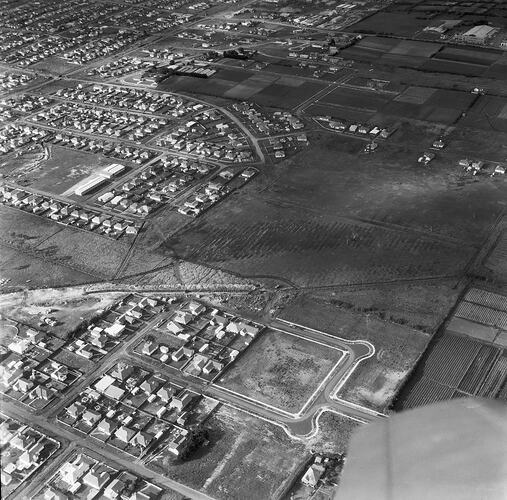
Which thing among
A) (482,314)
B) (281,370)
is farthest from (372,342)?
(482,314)

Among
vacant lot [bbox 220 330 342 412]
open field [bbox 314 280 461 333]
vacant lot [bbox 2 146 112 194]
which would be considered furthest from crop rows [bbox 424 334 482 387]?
vacant lot [bbox 2 146 112 194]

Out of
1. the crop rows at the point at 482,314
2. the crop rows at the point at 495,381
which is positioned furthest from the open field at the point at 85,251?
the crop rows at the point at 495,381

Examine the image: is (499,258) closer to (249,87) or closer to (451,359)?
(451,359)

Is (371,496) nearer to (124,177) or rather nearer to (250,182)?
(250,182)

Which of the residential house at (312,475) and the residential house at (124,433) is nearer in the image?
the residential house at (312,475)

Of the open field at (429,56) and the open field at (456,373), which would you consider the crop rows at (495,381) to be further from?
the open field at (429,56)

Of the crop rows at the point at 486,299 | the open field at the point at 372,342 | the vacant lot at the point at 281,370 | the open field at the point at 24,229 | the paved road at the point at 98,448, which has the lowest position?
the crop rows at the point at 486,299
